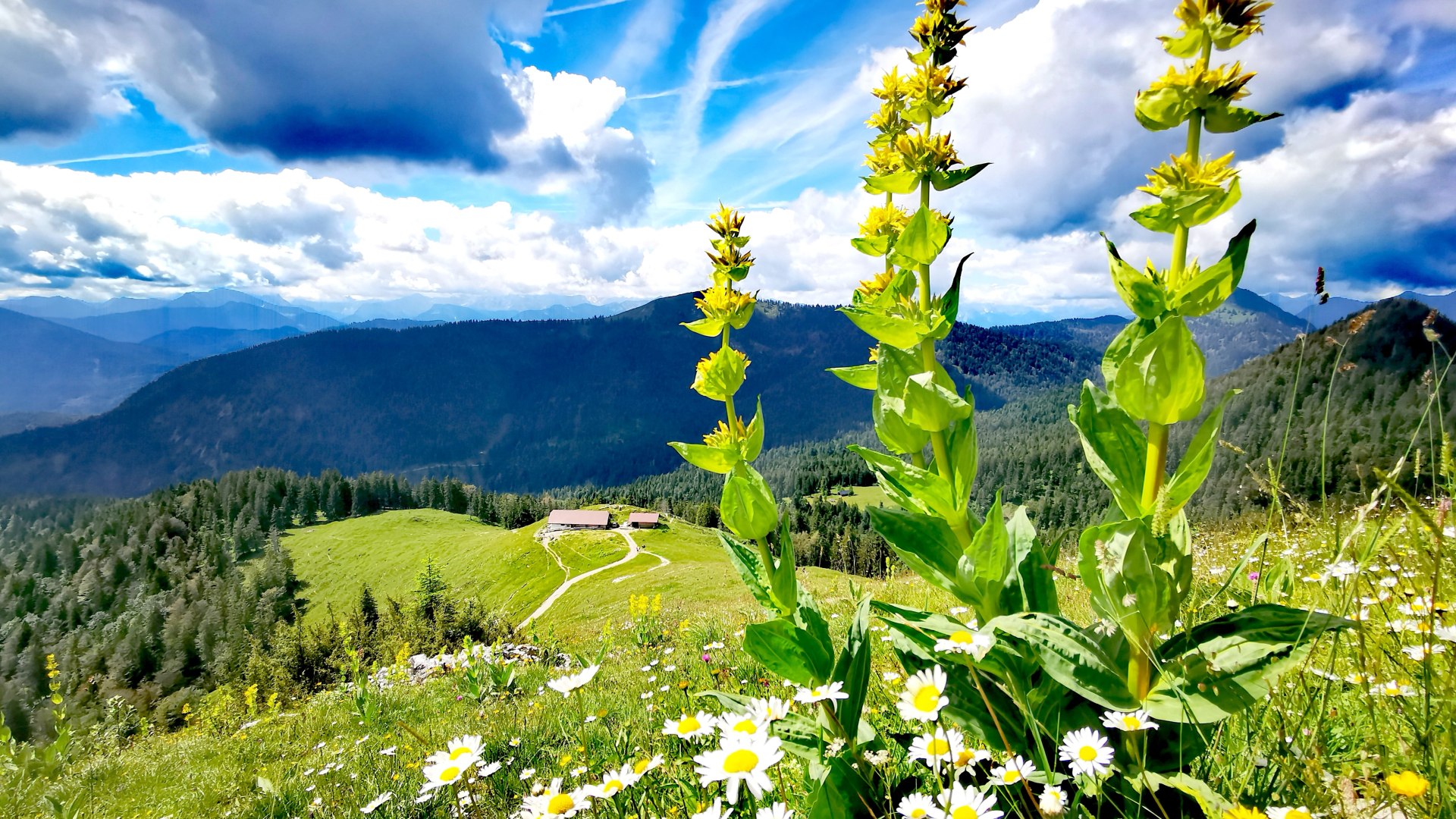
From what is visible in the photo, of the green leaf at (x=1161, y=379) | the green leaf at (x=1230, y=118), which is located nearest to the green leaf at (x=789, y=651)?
the green leaf at (x=1161, y=379)

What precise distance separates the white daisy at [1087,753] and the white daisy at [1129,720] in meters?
0.07

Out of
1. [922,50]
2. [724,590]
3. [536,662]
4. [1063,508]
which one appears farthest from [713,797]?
[1063,508]

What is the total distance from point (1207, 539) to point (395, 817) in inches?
523

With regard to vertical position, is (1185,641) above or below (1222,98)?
below

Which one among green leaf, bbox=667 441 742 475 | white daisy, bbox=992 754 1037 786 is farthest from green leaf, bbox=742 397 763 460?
white daisy, bbox=992 754 1037 786

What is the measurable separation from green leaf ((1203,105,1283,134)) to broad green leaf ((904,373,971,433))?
4.16 ft

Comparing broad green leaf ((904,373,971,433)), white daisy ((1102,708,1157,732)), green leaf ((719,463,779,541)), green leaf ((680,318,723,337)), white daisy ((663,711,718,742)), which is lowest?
white daisy ((663,711,718,742))

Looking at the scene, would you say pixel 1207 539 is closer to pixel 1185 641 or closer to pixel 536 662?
pixel 1185 641

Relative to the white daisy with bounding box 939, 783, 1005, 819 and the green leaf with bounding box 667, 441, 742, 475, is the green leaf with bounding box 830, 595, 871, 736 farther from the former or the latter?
the green leaf with bounding box 667, 441, 742, 475

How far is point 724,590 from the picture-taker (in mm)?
48406

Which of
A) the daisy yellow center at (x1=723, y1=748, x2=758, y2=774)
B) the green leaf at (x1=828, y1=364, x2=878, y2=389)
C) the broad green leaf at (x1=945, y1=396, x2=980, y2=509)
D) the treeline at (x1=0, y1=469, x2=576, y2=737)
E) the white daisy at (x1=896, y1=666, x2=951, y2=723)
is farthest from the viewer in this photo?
the treeline at (x1=0, y1=469, x2=576, y2=737)

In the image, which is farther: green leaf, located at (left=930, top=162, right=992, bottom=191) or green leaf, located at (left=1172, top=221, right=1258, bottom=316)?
green leaf, located at (left=930, top=162, right=992, bottom=191)

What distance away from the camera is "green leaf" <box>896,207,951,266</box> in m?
2.55

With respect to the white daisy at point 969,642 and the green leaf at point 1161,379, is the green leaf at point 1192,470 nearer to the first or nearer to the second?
the green leaf at point 1161,379
